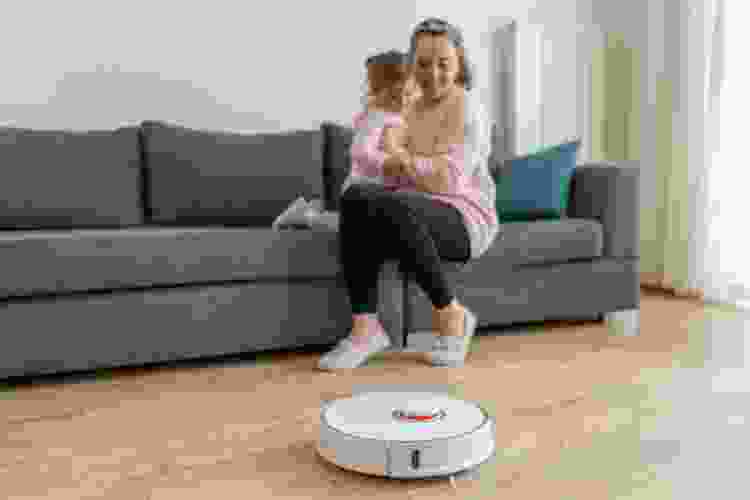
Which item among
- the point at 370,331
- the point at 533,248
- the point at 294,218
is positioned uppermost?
the point at 294,218

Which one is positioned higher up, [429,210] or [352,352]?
[429,210]

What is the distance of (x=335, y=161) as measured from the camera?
10.2 feet

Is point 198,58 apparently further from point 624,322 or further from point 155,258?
point 624,322

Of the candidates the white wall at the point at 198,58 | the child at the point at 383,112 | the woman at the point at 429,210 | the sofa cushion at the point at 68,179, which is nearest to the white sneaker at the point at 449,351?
the woman at the point at 429,210

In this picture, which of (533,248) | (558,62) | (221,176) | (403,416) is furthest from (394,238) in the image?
(558,62)

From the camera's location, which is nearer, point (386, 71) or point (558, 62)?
point (386, 71)

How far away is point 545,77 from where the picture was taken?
4.15 metres

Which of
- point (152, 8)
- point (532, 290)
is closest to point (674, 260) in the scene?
point (532, 290)

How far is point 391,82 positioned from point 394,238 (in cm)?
52

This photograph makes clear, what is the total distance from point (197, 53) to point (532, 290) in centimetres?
179

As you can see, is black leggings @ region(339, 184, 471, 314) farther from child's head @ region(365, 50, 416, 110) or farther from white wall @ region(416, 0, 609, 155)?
white wall @ region(416, 0, 609, 155)

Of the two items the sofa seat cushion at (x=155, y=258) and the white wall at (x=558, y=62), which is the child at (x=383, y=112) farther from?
the white wall at (x=558, y=62)

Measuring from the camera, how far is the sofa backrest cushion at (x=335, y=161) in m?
3.10

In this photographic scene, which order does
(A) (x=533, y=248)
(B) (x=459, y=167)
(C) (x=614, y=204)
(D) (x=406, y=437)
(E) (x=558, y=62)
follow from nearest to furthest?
1. (D) (x=406, y=437)
2. (B) (x=459, y=167)
3. (A) (x=533, y=248)
4. (C) (x=614, y=204)
5. (E) (x=558, y=62)
